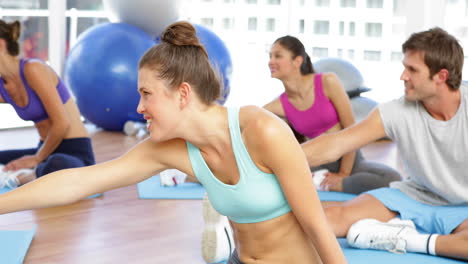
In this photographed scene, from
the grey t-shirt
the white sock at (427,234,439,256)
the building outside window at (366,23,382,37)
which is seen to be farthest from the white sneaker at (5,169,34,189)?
the building outside window at (366,23,382,37)

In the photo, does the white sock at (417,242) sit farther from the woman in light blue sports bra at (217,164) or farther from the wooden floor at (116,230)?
the woman in light blue sports bra at (217,164)

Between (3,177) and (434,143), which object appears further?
(3,177)

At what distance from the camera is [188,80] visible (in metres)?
1.38

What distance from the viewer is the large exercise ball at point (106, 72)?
15.7ft

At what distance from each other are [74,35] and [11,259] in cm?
387

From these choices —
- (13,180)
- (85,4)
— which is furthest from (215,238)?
(85,4)

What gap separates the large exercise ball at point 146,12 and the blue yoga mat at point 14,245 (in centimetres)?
282

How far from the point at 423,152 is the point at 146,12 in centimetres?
326

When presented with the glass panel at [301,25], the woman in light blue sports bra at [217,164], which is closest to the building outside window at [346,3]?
the glass panel at [301,25]

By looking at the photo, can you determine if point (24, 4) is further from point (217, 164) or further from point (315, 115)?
point (217, 164)

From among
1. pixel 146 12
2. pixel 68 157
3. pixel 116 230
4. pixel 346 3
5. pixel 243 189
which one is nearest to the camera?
pixel 243 189

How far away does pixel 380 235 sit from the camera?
2326 mm

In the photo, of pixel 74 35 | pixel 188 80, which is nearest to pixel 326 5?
pixel 74 35

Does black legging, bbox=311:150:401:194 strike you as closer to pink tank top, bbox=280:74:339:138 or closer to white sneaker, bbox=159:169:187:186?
pink tank top, bbox=280:74:339:138
